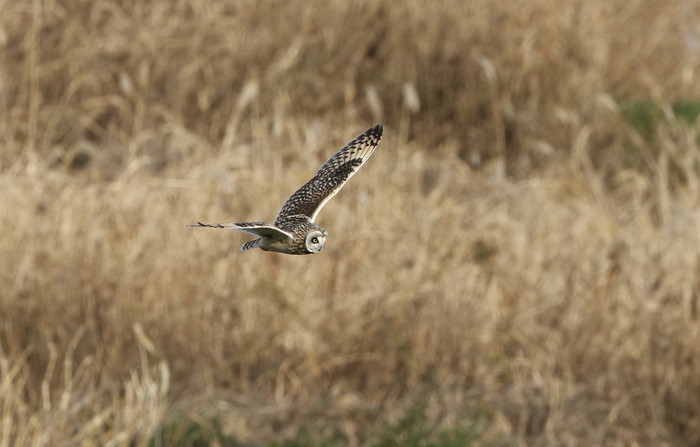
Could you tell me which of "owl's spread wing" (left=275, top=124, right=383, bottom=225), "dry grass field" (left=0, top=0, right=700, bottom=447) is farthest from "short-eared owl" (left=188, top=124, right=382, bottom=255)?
"dry grass field" (left=0, top=0, right=700, bottom=447)

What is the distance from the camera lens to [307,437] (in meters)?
5.63


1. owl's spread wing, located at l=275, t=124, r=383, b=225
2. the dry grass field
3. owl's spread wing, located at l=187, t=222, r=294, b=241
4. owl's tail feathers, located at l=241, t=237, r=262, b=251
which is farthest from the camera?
the dry grass field

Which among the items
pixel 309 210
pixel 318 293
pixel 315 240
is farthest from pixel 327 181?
pixel 318 293

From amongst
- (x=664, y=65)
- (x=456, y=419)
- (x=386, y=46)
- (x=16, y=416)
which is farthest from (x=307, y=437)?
(x=664, y=65)

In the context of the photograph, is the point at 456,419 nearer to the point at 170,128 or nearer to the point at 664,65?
the point at 170,128

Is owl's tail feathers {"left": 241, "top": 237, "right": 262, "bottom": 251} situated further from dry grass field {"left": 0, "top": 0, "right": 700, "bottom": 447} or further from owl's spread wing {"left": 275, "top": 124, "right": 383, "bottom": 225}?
dry grass field {"left": 0, "top": 0, "right": 700, "bottom": 447}

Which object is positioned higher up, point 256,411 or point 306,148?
point 306,148

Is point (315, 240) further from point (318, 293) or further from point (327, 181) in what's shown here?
point (318, 293)

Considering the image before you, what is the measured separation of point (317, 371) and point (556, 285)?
1209 mm

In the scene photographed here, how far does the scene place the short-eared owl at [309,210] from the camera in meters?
1.30

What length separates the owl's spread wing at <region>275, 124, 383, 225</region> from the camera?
1.45 m

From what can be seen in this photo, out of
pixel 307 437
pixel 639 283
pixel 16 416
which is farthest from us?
pixel 639 283

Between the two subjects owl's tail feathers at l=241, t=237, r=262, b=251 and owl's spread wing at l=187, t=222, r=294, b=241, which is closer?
owl's spread wing at l=187, t=222, r=294, b=241

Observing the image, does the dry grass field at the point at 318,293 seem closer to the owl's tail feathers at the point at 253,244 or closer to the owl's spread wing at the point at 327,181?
the owl's spread wing at the point at 327,181
